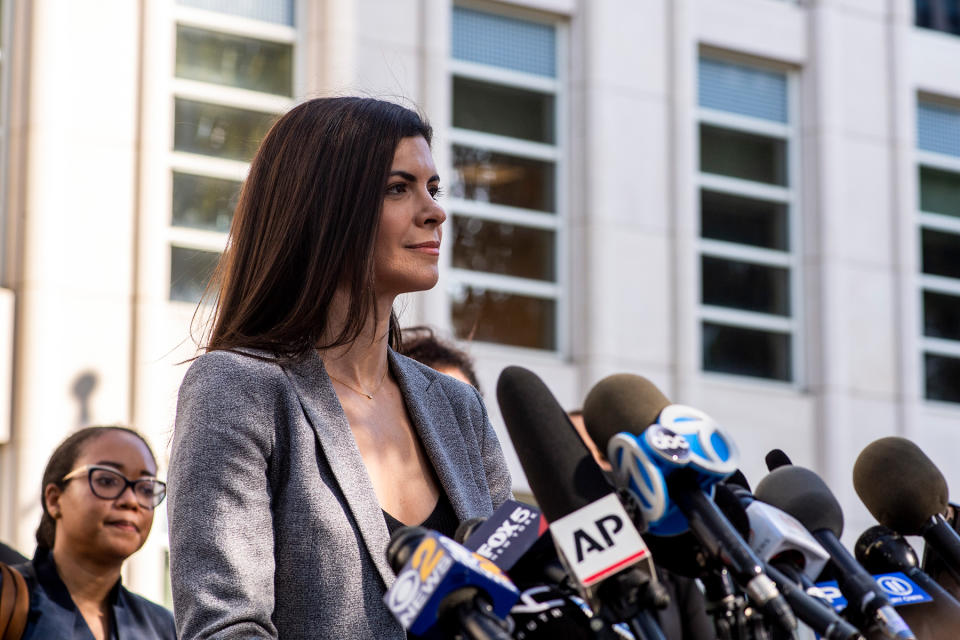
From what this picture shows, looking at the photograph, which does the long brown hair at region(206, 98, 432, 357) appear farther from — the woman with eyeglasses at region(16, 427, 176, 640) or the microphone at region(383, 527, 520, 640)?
the woman with eyeglasses at region(16, 427, 176, 640)

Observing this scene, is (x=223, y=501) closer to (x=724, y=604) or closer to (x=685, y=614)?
(x=724, y=604)

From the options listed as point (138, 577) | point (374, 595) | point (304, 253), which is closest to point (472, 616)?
point (374, 595)

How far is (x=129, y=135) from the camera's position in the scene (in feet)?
42.9

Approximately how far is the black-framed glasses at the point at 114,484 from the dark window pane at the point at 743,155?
474 inches

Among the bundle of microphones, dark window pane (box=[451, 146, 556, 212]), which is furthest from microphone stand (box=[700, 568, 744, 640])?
dark window pane (box=[451, 146, 556, 212])

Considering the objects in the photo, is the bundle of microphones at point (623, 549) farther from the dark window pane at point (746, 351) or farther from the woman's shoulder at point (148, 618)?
the dark window pane at point (746, 351)

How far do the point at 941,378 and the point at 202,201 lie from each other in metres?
8.88

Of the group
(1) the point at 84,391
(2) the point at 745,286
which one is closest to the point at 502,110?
(2) the point at 745,286

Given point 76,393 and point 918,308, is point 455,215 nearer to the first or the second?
point 76,393

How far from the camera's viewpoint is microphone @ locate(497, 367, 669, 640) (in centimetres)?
197

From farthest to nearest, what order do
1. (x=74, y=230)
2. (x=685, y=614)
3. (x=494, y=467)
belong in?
(x=74, y=230), (x=685, y=614), (x=494, y=467)

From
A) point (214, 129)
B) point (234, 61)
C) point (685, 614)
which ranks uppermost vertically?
point (234, 61)

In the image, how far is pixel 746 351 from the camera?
16719mm

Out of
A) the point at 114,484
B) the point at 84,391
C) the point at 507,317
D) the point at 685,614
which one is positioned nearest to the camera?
the point at 685,614
